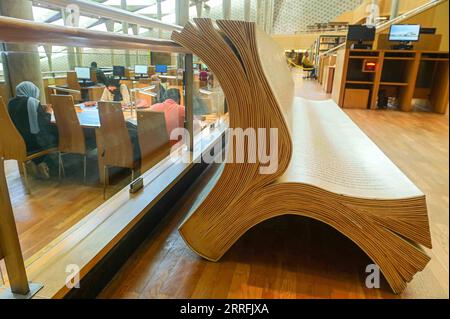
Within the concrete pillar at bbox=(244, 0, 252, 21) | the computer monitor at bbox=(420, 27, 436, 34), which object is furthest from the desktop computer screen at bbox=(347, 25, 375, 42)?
the concrete pillar at bbox=(244, 0, 252, 21)

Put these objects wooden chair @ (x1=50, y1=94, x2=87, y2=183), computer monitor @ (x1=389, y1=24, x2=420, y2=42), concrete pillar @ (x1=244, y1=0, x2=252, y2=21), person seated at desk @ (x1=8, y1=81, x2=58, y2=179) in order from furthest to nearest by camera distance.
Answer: computer monitor @ (x1=389, y1=24, x2=420, y2=42) < concrete pillar @ (x1=244, y1=0, x2=252, y2=21) < wooden chair @ (x1=50, y1=94, x2=87, y2=183) < person seated at desk @ (x1=8, y1=81, x2=58, y2=179)

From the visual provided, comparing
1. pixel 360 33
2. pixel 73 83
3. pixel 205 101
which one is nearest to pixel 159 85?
pixel 205 101

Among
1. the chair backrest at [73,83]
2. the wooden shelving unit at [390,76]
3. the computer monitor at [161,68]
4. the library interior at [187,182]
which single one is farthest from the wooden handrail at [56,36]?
the wooden shelving unit at [390,76]

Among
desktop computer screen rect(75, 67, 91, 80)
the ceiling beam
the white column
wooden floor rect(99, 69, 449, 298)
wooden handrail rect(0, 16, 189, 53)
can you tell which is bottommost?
wooden floor rect(99, 69, 449, 298)

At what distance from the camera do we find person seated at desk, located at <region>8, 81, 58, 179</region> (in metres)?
2.08

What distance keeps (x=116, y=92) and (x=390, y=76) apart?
5.72 meters

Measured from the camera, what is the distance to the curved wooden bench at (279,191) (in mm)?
1081

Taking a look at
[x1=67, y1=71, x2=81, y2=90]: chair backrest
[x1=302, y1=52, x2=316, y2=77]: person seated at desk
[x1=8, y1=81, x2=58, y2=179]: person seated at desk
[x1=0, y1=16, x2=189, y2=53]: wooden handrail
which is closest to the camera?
[x1=0, y1=16, x2=189, y2=53]: wooden handrail

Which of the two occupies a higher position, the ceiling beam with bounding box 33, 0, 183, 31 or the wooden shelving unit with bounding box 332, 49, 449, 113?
the ceiling beam with bounding box 33, 0, 183, 31

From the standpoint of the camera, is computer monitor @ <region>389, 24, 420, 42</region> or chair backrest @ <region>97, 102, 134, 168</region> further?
computer monitor @ <region>389, 24, 420, 42</region>

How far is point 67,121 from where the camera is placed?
238cm

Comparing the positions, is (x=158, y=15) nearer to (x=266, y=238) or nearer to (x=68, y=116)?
(x=68, y=116)

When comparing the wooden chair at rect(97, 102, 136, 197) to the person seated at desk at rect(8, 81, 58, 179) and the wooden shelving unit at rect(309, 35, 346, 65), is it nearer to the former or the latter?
the person seated at desk at rect(8, 81, 58, 179)
